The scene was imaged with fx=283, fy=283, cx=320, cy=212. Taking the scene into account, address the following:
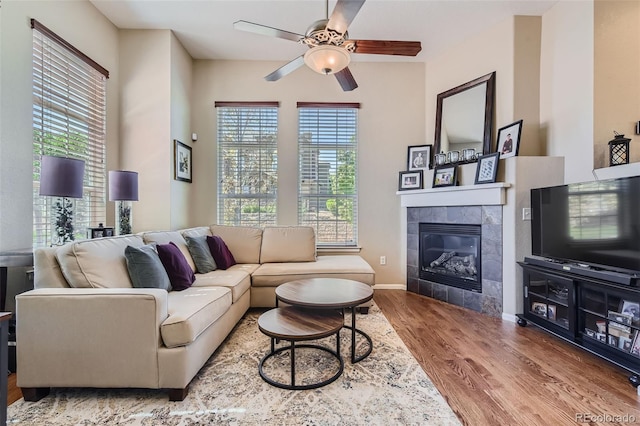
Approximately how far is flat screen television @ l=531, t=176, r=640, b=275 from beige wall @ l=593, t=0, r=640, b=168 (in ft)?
1.97

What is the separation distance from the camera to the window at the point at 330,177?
4.02m

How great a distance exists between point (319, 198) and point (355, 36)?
2061mm

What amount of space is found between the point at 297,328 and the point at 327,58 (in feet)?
6.04

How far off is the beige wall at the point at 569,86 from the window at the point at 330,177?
2.17 m

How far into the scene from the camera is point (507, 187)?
2883 mm

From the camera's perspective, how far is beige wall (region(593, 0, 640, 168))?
2.59 meters

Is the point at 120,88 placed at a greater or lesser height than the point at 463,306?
greater

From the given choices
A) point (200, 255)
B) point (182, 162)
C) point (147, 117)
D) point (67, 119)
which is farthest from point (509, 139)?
point (67, 119)

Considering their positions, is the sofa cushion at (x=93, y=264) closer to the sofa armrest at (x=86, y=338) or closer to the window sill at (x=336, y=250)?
the sofa armrest at (x=86, y=338)

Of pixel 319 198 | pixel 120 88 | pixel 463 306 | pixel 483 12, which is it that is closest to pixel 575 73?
pixel 483 12

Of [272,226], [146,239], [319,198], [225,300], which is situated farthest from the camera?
[319,198]

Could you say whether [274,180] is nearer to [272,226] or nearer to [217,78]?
[272,226]

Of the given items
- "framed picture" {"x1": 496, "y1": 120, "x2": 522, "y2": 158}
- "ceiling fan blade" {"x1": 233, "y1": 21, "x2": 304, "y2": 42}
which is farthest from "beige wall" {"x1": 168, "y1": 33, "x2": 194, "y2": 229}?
"framed picture" {"x1": 496, "y1": 120, "x2": 522, "y2": 158}

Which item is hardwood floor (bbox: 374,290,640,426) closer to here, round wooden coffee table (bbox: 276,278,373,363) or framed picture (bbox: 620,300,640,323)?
framed picture (bbox: 620,300,640,323)
